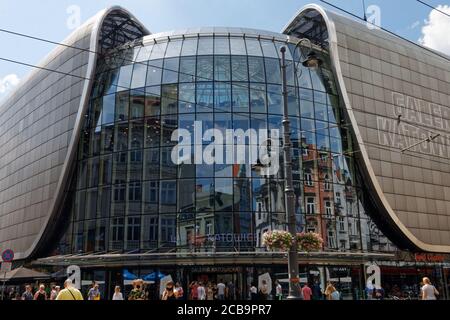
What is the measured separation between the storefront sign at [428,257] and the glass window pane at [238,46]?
19.5 meters

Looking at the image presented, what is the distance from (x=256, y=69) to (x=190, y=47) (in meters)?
5.15

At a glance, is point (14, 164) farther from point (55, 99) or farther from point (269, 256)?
point (269, 256)

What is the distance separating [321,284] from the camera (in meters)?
30.4

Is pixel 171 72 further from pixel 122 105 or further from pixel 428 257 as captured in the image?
pixel 428 257

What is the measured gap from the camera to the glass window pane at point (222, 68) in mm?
32625

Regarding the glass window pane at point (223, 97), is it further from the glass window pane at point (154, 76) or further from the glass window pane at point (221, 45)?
the glass window pane at point (154, 76)

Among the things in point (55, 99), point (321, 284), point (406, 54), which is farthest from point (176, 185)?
point (406, 54)

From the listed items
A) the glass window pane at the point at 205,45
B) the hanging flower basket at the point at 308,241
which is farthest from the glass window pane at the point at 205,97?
the hanging flower basket at the point at 308,241

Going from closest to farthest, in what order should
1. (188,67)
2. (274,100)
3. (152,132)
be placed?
(152,132) < (274,100) < (188,67)

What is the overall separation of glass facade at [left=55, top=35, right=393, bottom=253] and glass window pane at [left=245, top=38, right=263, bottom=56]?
136 millimetres

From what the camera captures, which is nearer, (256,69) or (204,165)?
Answer: (204,165)

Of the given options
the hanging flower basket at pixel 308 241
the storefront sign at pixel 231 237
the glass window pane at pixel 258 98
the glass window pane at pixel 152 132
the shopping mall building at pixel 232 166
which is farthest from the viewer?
the glass window pane at pixel 258 98

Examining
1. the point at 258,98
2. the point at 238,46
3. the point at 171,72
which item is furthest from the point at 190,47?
the point at 258,98

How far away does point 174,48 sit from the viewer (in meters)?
34.4
